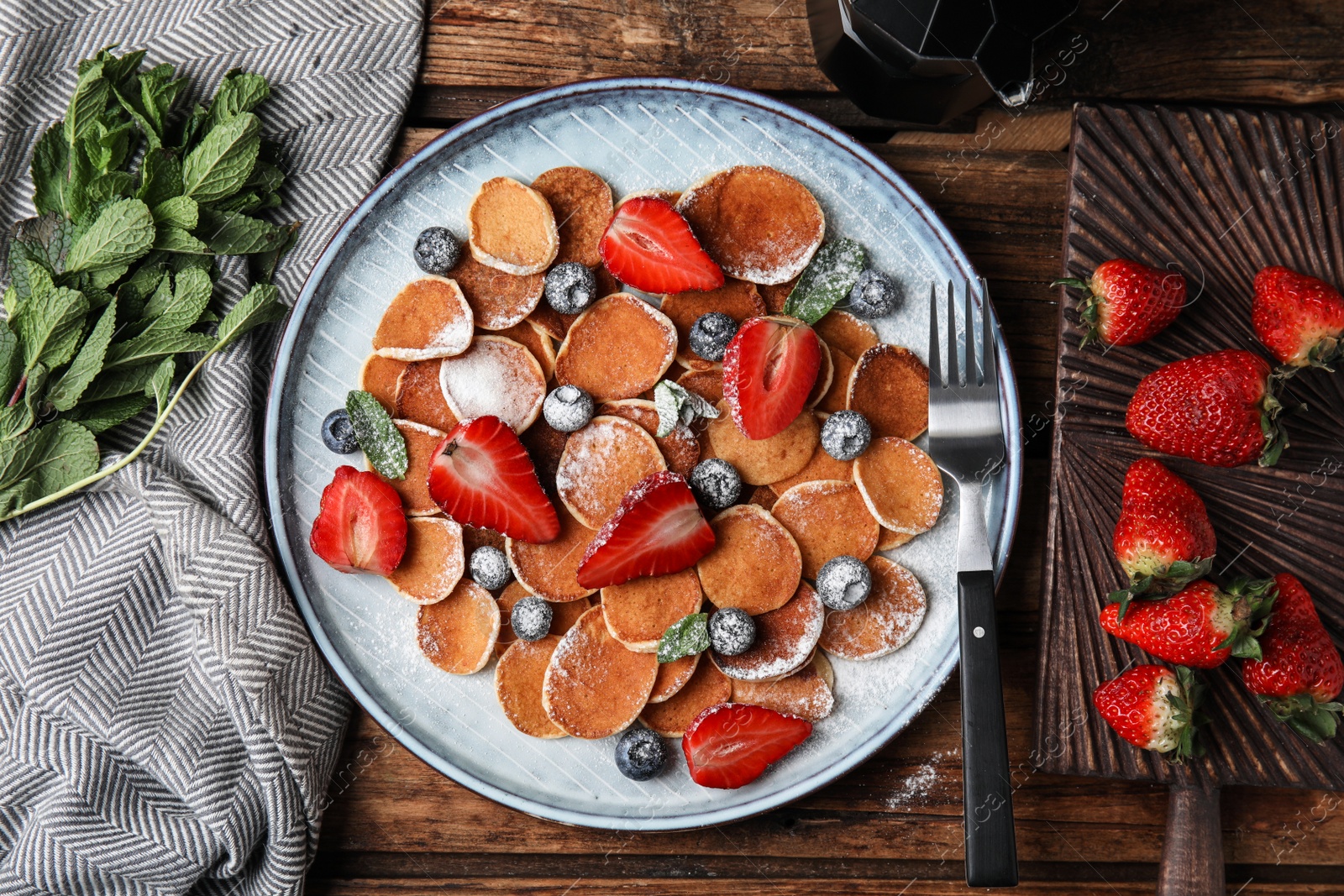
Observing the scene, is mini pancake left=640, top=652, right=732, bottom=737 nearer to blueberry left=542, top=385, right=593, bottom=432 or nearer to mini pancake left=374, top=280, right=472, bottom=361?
blueberry left=542, top=385, right=593, bottom=432

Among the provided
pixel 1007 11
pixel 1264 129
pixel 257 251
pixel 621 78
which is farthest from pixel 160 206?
pixel 1264 129

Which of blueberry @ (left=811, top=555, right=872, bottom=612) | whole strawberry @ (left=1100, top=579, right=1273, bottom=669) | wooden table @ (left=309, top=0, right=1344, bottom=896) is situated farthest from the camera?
wooden table @ (left=309, top=0, right=1344, bottom=896)

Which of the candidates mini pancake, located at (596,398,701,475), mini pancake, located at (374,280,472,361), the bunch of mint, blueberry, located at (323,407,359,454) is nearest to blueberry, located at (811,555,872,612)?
mini pancake, located at (596,398,701,475)

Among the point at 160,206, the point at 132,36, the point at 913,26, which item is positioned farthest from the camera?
the point at 132,36

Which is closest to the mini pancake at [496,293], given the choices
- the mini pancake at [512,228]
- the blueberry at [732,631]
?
the mini pancake at [512,228]

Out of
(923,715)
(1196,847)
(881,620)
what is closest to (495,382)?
(881,620)

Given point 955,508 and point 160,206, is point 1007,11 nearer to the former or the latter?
point 955,508
